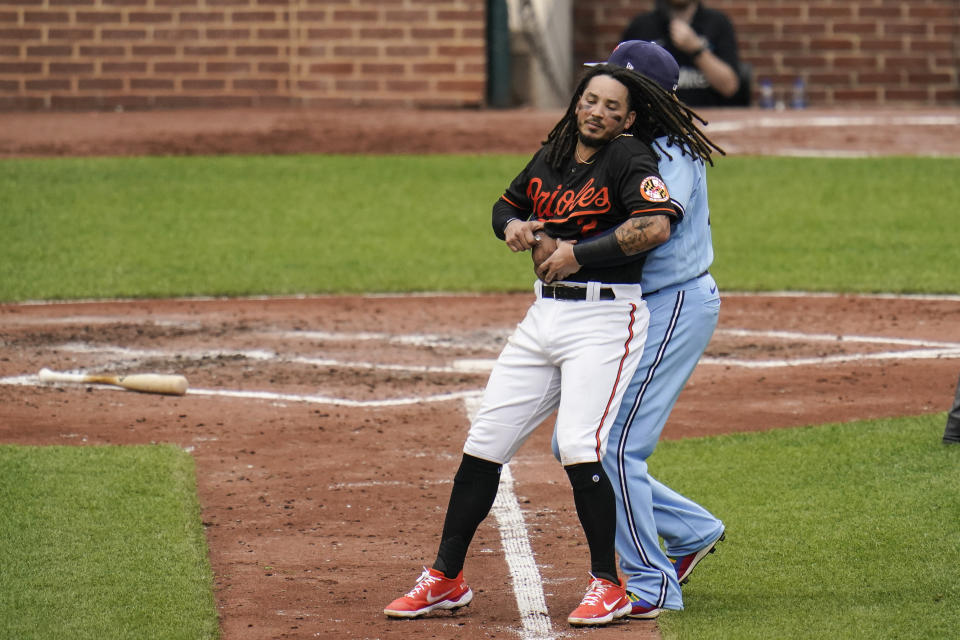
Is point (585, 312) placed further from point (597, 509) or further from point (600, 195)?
point (597, 509)

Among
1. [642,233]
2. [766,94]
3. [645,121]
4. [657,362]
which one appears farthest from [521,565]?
[766,94]

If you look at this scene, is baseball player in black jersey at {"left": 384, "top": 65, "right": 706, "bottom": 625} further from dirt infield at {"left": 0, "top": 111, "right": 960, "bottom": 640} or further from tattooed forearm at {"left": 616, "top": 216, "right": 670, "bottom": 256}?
dirt infield at {"left": 0, "top": 111, "right": 960, "bottom": 640}

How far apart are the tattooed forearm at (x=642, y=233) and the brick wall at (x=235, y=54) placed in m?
14.6

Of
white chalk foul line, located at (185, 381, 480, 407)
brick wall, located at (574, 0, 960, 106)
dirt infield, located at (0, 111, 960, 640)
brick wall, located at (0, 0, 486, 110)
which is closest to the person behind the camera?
dirt infield, located at (0, 111, 960, 640)

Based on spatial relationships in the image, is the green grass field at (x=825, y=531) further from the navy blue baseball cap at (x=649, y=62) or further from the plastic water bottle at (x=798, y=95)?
the plastic water bottle at (x=798, y=95)

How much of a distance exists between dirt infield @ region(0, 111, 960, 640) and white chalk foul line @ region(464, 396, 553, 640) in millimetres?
26

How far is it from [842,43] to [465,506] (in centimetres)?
1920

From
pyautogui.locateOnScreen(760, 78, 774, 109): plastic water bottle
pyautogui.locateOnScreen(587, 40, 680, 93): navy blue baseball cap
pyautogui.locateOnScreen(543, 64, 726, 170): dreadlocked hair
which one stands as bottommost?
pyautogui.locateOnScreen(760, 78, 774, 109): plastic water bottle

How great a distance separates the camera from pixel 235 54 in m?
19.5

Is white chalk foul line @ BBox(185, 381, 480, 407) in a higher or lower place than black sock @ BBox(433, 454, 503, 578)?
lower

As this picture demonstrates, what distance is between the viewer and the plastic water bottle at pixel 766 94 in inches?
890

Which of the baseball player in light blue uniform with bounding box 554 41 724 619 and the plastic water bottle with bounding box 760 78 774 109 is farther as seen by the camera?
the plastic water bottle with bounding box 760 78 774 109

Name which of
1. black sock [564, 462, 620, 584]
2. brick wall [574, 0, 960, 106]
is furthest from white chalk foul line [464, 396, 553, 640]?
brick wall [574, 0, 960, 106]

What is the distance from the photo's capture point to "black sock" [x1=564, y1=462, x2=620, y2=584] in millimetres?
4770
